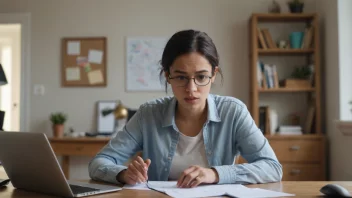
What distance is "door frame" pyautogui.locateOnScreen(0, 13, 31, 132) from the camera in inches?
165

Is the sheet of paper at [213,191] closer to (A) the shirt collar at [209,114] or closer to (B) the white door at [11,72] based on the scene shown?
(A) the shirt collar at [209,114]

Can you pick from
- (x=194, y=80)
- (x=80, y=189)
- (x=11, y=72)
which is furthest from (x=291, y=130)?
(x=11, y=72)

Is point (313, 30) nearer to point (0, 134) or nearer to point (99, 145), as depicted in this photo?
point (99, 145)

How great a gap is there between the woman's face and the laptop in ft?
1.47

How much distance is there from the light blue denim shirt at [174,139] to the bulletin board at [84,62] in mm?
2586

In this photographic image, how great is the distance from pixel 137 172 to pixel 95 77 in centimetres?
298

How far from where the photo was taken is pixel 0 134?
1.12 meters

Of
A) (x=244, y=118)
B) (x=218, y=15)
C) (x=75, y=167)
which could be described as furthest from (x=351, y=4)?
(x=75, y=167)

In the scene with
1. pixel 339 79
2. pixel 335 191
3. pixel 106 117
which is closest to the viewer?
pixel 335 191

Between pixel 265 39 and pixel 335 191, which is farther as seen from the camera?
pixel 265 39

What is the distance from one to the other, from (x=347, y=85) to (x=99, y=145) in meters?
2.20

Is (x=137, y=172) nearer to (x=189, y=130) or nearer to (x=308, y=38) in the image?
(x=189, y=130)

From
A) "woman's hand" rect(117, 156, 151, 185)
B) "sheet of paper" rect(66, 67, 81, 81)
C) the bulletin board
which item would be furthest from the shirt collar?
"sheet of paper" rect(66, 67, 81, 81)

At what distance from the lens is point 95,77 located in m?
4.14
